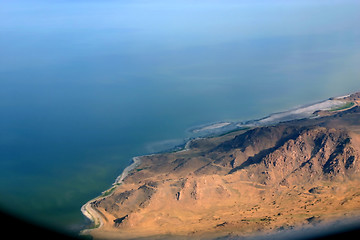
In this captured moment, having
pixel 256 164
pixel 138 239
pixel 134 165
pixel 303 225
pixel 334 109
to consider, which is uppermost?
pixel 334 109

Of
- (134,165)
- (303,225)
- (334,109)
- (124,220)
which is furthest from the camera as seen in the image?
(334,109)

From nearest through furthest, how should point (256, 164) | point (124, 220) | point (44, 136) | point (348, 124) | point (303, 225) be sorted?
point (303, 225) < point (124, 220) < point (256, 164) < point (348, 124) < point (44, 136)

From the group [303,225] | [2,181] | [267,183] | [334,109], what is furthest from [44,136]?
[334,109]

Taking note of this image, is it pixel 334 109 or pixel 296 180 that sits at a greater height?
pixel 334 109

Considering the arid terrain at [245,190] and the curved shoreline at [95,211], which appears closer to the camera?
the arid terrain at [245,190]

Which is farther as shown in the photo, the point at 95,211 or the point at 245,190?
the point at 245,190

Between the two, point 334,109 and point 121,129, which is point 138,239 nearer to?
point 121,129

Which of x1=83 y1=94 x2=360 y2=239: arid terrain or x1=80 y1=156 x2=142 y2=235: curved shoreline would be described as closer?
x1=83 y1=94 x2=360 y2=239: arid terrain

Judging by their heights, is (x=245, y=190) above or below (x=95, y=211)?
below
